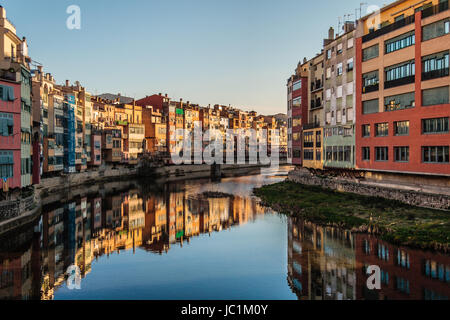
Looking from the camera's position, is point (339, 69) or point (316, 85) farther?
point (316, 85)

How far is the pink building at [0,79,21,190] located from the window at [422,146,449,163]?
35.7 m

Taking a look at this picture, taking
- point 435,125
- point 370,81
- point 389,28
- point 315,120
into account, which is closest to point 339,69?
point 370,81

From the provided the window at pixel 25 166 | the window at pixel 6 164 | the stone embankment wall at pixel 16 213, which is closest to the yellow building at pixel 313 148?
the window at pixel 25 166

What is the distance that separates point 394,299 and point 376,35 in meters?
32.0

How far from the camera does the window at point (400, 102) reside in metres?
36.0

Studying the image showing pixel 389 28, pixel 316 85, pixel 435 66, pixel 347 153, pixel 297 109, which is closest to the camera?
pixel 435 66

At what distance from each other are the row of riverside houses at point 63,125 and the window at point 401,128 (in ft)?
114

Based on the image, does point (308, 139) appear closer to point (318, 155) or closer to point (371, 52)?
point (318, 155)

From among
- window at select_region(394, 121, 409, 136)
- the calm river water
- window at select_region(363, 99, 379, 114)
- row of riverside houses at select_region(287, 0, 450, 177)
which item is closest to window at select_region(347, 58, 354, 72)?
row of riverside houses at select_region(287, 0, 450, 177)

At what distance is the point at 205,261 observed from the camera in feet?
77.0

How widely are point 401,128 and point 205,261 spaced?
81.0 ft

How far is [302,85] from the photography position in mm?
58688

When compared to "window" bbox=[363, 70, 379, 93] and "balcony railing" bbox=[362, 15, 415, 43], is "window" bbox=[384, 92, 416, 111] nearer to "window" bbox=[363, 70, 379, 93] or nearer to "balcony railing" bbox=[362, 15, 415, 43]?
"window" bbox=[363, 70, 379, 93]
